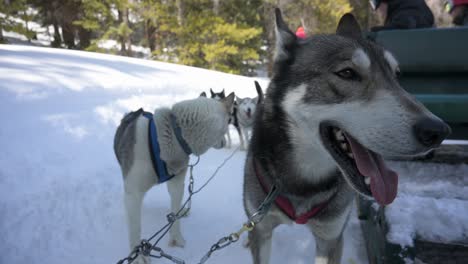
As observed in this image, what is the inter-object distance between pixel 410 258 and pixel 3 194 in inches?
124

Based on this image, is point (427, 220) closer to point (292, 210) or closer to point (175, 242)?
point (292, 210)

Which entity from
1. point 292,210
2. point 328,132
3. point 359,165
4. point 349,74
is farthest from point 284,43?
point 292,210

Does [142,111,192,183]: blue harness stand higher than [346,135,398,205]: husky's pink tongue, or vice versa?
[346,135,398,205]: husky's pink tongue

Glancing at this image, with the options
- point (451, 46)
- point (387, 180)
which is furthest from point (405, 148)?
point (451, 46)

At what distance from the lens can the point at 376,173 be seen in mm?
1272

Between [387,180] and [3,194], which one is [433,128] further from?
[3,194]

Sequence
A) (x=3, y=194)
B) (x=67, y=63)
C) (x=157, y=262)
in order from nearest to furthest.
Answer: (x=157, y=262) < (x=3, y=194) < (x=67, y=63)

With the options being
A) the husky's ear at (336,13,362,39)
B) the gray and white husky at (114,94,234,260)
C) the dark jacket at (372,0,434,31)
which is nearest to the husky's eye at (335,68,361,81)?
the husky's ear at (336,13,362,39)

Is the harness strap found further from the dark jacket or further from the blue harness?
the dark jacket

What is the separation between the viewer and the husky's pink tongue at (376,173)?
1.24 metres

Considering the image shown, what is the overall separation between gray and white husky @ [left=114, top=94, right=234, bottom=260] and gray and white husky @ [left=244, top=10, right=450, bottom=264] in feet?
2.03

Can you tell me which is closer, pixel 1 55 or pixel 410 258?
pixel 410 258

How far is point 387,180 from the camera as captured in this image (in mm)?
1275

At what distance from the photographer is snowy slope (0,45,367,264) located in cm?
229
